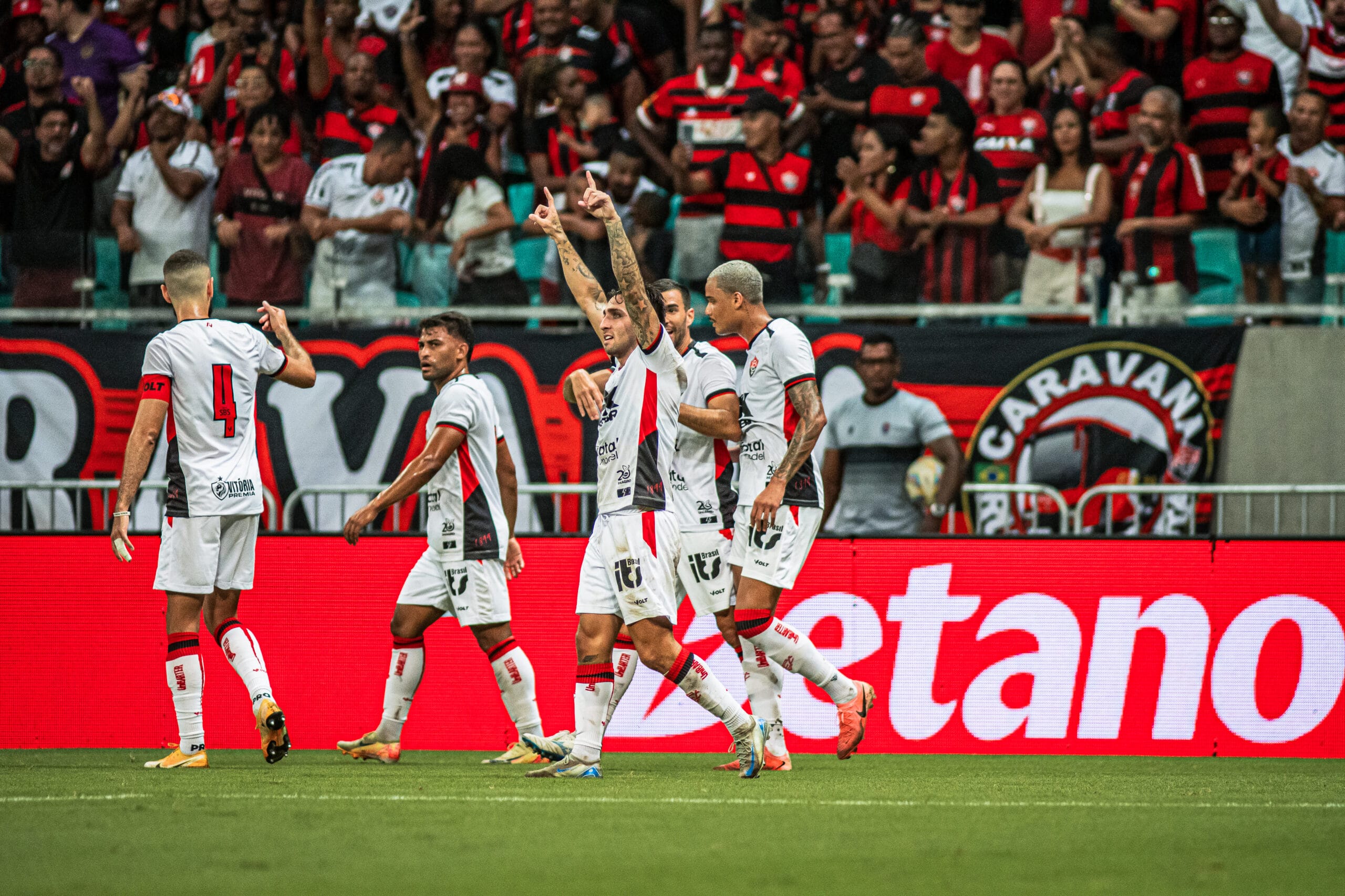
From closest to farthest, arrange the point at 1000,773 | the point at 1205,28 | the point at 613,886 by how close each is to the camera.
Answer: the point at 613,886, the point at 1000,773, the point at 1205,28

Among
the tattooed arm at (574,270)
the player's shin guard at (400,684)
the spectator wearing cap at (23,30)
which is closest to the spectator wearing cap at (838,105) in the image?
the tattooed arm at (574,270)

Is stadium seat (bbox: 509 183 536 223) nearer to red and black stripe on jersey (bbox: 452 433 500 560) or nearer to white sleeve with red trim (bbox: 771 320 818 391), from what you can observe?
red and black stripe on jersey (bbox: 452 433 500 560)

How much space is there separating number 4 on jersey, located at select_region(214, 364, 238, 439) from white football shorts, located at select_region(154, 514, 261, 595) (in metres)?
0.51

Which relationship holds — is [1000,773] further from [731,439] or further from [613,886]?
[613,886]

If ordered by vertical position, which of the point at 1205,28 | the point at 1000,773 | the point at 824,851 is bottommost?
the point at 1000,773

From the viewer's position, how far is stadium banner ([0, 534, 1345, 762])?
388 inches

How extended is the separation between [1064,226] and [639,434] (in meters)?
6.00

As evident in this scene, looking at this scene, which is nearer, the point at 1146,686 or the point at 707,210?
the point at 1146,686

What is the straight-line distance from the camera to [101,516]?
480 inches

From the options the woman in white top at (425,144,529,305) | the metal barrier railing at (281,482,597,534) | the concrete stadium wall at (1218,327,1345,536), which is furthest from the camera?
the woman in white top at (425,144,529,305)

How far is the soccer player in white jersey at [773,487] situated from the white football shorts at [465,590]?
4.43 feet

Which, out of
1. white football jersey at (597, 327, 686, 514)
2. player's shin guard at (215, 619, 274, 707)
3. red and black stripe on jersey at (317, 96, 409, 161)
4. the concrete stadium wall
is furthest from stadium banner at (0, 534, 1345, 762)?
red and black stripe on jersey at (317, 96, 409, 161)

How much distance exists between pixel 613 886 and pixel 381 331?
8.89 metres

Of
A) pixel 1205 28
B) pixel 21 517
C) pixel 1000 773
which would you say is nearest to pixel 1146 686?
pixel 1000 773
